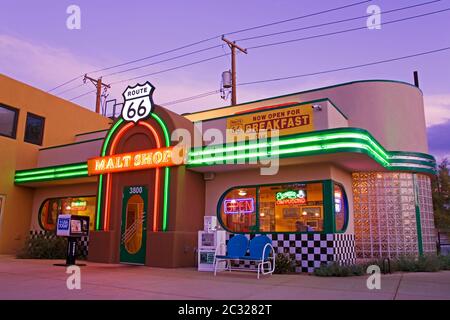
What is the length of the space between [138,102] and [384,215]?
8.62 m

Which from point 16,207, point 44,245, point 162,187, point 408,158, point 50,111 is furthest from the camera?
point 50,111

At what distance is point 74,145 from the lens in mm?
16766

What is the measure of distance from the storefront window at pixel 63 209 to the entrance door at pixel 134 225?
3.36 meters

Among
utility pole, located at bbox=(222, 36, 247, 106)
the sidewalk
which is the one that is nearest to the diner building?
the sidewalk

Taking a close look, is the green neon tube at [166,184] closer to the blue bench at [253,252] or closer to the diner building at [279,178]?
the diner building at [279,178]

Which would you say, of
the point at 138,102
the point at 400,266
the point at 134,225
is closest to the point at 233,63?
the point at 138,102

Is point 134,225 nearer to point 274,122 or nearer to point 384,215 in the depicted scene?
point 274,122

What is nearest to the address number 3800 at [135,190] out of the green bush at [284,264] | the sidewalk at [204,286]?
the sidewalk at [204,286]

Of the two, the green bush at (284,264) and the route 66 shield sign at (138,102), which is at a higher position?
the route 66 shield sign at (138,102)

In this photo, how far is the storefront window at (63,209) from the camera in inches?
619

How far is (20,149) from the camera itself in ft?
55.5

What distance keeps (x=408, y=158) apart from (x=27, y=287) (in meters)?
11.4
